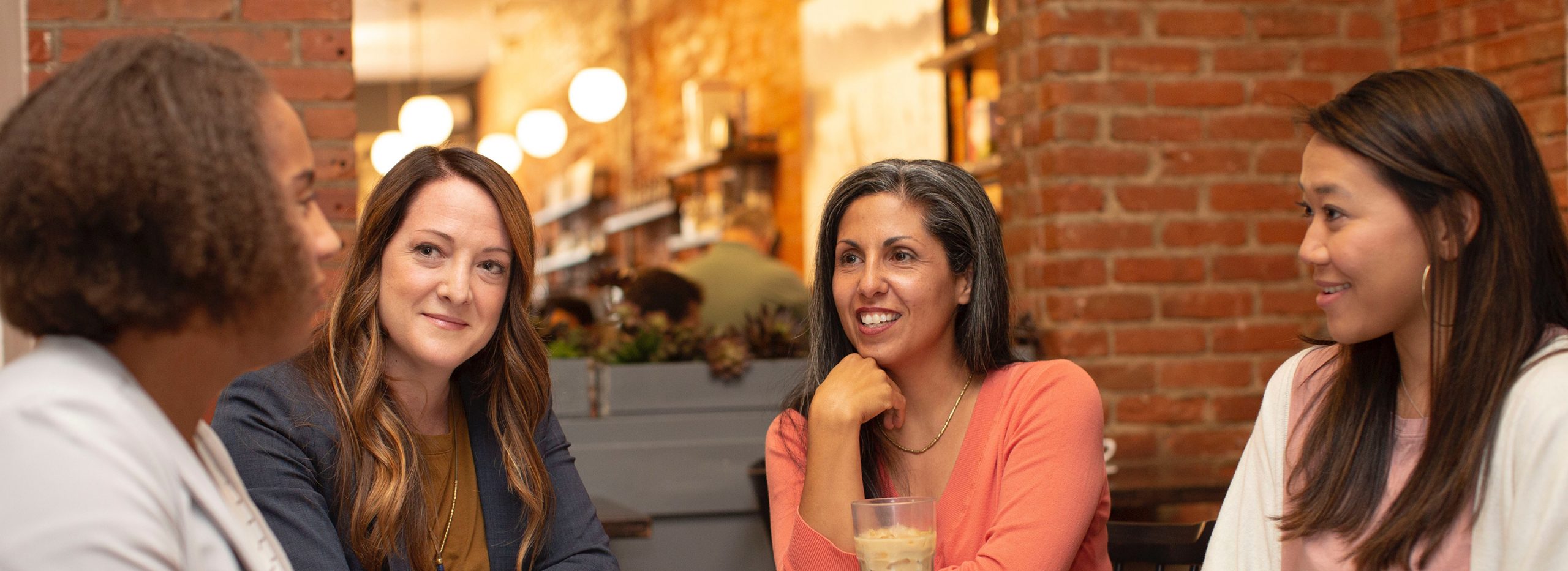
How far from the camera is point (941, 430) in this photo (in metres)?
1.96

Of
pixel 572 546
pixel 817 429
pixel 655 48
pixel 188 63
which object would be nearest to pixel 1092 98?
pixel 817 429

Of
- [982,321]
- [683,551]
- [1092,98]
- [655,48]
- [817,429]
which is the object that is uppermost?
[655,48]

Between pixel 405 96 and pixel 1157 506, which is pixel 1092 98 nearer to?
pixel 1157 506

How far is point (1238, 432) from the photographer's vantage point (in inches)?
130

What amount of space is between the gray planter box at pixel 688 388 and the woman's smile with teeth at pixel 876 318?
1.08 m

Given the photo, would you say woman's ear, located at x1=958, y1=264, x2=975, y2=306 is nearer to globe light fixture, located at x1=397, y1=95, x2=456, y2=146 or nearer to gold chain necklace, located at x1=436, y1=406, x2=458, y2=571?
gold chain necklace, located at x1=436, y1=406, x2=458, y2=571

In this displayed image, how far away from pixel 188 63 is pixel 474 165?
3.25 ft

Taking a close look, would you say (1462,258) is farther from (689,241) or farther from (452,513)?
(689,241)

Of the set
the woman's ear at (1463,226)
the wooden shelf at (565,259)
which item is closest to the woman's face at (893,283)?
the woman's ear at (1463,226)

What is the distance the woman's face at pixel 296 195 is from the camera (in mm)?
859

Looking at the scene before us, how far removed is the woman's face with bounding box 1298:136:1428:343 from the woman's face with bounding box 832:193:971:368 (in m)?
0.62

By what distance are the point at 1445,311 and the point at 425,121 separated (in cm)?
784

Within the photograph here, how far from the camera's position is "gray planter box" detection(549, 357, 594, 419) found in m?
3.03

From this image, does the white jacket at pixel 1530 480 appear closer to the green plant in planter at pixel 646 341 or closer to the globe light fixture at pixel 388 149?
the green plant in planter at pixel 646 341
